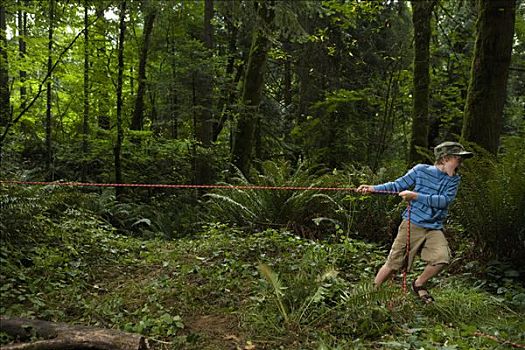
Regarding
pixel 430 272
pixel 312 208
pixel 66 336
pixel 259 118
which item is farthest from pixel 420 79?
pixel 66 336

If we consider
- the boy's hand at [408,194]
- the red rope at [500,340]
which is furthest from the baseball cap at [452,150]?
the red rope at [500,340]

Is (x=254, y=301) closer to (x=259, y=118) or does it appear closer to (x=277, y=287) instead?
(x=277, y=287)

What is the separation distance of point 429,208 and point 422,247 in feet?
1.45

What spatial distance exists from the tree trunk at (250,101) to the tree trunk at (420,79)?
3.35 m

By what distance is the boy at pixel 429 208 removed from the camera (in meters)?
4.39

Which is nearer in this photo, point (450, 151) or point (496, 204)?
point (450, 151)

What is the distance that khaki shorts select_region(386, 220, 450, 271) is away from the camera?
14.5 feet

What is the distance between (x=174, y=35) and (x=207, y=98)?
3.85 meters

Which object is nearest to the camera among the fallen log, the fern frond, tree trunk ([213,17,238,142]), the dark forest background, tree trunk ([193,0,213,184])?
the fallen log

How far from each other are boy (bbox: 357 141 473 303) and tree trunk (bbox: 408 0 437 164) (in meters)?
5.61

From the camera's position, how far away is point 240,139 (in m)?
10.4

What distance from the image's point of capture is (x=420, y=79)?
10203 mm

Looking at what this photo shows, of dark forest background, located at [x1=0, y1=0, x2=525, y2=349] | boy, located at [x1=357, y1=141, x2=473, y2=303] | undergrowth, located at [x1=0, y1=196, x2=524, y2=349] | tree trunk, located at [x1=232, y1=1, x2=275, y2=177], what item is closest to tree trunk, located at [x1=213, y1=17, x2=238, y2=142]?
dark forest background, located at [x1=0, y1=0, x2=525, y2=349]

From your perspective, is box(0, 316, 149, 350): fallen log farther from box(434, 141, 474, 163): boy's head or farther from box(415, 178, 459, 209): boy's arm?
box(434, 141, 474, 163): boy's head
